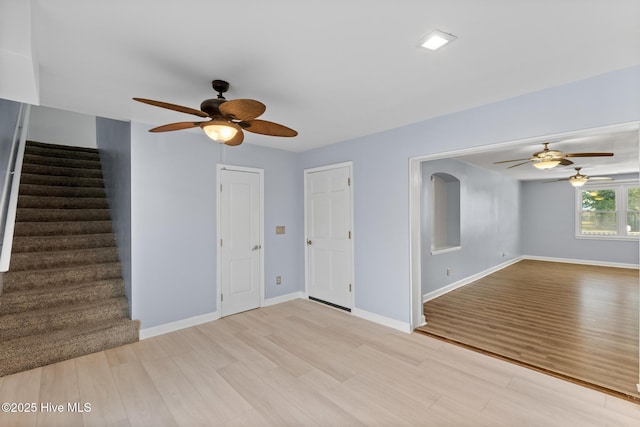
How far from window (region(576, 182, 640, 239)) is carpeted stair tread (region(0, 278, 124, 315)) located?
10.8 metres

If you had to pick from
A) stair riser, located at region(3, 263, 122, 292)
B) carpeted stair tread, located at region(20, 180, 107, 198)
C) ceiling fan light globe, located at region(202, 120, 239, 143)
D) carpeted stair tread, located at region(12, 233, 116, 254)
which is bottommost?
stair riser, located at region(3, 263, 122, 292)

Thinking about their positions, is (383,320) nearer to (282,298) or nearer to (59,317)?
(282,298)

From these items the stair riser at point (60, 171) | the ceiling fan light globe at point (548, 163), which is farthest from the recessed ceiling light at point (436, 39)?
the stair riser at point (60, 171)

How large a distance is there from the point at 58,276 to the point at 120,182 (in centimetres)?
128

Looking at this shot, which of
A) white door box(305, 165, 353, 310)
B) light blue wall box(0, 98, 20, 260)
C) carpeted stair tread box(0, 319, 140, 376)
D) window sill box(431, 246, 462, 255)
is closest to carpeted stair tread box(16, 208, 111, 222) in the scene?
light blue wall box(0, 98, 20, 260)

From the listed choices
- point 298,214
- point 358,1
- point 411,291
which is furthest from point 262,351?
point 358,1

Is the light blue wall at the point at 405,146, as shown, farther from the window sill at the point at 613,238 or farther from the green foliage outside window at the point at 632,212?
the green foliage outside window at the point at 632,212

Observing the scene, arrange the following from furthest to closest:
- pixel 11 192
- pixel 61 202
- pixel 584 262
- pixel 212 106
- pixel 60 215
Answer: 1. pixel 584 262
2. pixel 61 202
3. pixel 60 215
4. pixel 11 192
5. pixel 212 106

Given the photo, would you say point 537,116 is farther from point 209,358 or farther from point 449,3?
point 209,358

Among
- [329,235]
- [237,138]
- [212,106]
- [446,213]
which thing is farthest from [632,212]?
[212,106]

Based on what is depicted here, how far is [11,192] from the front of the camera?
2770 mm

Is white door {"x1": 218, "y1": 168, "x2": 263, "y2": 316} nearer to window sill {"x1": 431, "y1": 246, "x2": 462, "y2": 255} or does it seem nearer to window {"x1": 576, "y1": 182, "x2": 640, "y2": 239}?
window sill {"x1": 431, "y1": 246, "x2": 462, "y2": 255}

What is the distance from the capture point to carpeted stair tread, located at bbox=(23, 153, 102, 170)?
15.1 ft

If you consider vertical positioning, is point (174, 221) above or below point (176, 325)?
above
